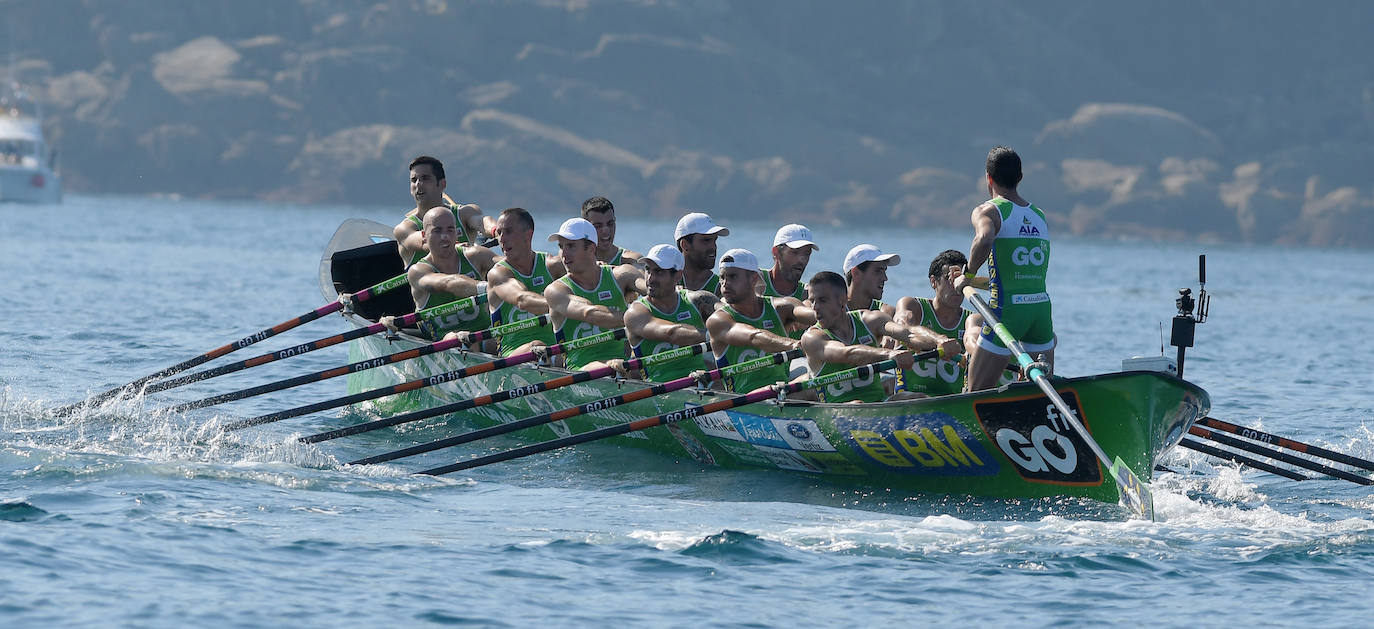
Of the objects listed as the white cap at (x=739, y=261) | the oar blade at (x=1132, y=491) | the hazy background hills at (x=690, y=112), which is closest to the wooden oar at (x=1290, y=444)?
the oar blade at (x=1132, y=491)

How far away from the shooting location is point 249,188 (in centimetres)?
10600

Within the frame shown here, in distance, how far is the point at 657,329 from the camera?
13305 mm

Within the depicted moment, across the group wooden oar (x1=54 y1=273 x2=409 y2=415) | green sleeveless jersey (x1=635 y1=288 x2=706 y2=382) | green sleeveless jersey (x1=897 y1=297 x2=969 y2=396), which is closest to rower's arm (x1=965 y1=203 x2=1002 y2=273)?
green sleeveless jersey (x1=897 y1=297 x2=969 y2=396)

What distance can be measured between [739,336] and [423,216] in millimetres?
5220

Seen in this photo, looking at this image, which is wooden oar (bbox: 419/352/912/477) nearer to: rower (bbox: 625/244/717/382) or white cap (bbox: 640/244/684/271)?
rower (bbox: 625/244/717/382)

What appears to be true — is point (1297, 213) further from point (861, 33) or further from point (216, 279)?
point (216, 279)

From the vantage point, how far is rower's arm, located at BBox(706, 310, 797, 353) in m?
12.7

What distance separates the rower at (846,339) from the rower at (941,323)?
0.22m

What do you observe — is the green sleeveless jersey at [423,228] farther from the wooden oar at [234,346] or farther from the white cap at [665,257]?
the white cap at [665,257]

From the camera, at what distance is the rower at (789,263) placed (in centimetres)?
1383

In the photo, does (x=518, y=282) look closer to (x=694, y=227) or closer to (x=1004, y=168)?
(x=694, y=227)

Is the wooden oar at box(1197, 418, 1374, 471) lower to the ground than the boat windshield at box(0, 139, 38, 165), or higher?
lower

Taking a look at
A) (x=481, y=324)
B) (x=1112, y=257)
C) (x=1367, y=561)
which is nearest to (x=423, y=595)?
(x=1367, y=561)

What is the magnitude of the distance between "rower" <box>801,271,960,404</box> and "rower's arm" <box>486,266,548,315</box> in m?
2.90
